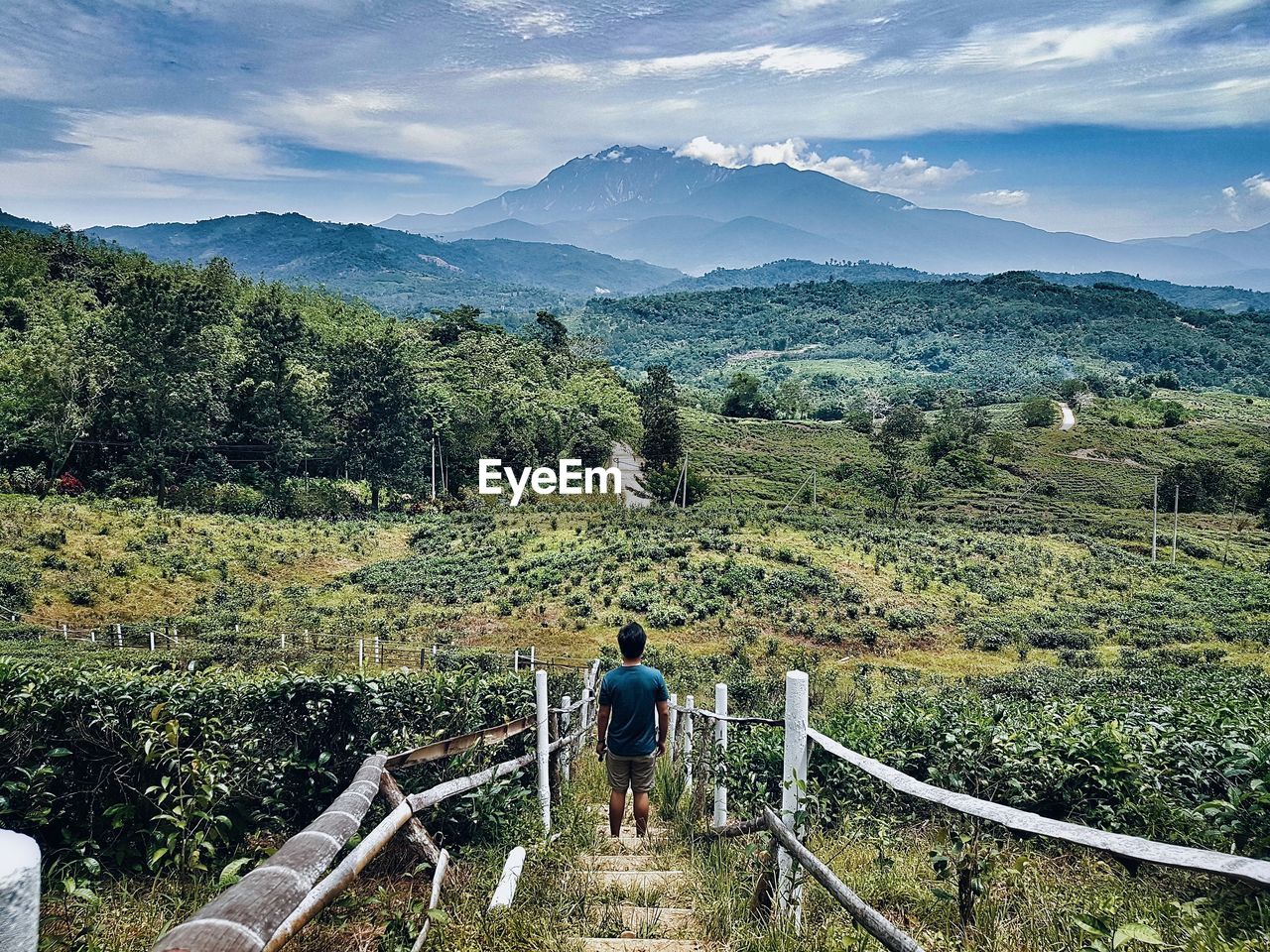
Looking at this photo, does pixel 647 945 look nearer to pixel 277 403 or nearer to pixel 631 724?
pixel 631 724

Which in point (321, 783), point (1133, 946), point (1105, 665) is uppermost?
point (1133, 946)

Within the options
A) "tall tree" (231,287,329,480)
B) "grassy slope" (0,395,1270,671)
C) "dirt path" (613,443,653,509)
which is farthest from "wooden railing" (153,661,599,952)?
"dirt path" (613,443,653,509)

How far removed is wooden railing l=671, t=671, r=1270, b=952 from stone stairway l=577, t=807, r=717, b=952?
50 centimetres

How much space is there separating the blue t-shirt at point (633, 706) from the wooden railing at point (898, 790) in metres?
0.89

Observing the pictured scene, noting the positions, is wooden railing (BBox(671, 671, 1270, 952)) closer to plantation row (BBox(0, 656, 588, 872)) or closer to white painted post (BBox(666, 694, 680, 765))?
plantation row (BBox(0, 656, 588, 872))

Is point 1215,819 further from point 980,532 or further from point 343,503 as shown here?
point 343,503

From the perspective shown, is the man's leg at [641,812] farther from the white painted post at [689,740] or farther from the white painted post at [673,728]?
the white painted post at [673,728]

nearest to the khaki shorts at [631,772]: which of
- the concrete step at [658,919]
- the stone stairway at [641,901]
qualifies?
the stone stairway at [641,901]

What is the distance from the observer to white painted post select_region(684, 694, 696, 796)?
7750 mm

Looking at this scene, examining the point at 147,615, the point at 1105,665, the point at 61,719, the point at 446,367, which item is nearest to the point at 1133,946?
the point at 61,719

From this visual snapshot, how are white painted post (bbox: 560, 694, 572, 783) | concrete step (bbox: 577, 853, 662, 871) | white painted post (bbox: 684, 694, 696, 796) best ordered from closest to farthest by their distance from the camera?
1. concrete step (bbox: 577, 853, 662, 871)
2. white painted post (bbox: 560, 694, 572, 783)
3. white painted post (bbox: 684, 694, 696, 796)

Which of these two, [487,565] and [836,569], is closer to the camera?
[836,569]

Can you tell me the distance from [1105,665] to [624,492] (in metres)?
51.8

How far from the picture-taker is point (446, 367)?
81375 millimetres
